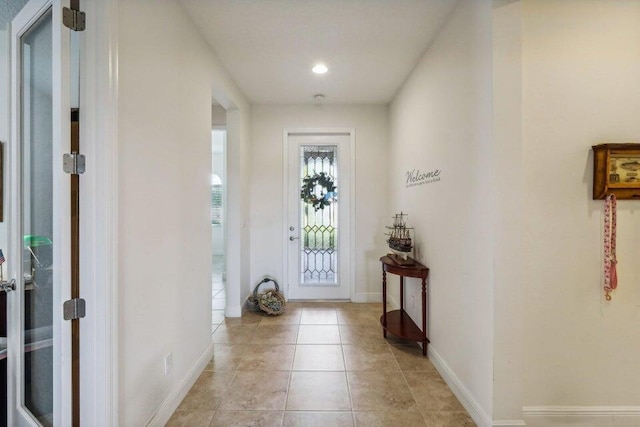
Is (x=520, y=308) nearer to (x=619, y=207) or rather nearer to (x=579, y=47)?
(x=619, y=207)

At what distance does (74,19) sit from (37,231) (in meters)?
0.91

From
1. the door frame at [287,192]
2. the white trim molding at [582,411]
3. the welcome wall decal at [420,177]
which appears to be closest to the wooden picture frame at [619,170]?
the welcome wall decal at [420,177]

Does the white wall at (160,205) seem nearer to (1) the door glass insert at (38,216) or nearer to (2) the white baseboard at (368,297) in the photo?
(1) the door glass insert at (38,216)

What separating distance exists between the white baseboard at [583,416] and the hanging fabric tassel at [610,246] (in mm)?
605

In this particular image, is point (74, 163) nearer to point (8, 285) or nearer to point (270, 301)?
point (8, 285)

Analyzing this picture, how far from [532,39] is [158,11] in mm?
2006

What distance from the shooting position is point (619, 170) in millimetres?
1423

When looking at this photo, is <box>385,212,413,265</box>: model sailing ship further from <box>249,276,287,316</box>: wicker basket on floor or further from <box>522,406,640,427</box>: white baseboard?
<box>249,276,287,316</box>: wicker basket on floor

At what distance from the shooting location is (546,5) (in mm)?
1465

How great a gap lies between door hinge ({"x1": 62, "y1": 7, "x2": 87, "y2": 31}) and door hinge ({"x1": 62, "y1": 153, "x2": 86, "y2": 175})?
1.71 ft

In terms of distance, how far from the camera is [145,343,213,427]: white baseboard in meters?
1.51

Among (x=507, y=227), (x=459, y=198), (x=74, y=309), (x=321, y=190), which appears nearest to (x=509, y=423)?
(x=507, y=227)

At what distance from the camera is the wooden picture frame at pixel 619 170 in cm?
141

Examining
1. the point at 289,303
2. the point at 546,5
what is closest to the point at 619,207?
the point at 546,5
